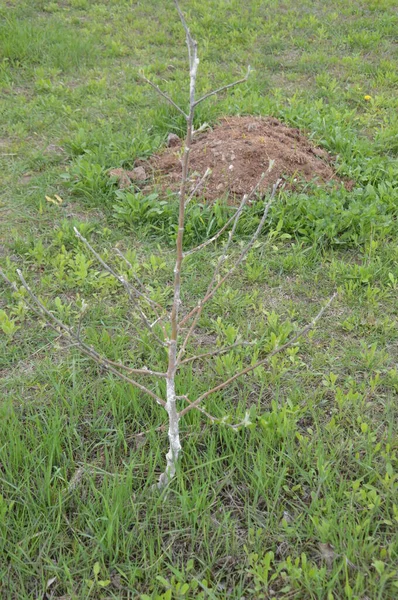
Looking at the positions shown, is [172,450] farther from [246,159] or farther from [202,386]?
[246,159]

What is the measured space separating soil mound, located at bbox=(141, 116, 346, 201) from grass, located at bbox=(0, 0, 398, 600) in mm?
213

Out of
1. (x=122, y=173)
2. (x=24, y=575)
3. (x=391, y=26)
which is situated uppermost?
(x=391, y=26)

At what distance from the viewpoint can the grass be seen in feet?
6.89

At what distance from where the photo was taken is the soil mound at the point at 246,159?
4270 mm

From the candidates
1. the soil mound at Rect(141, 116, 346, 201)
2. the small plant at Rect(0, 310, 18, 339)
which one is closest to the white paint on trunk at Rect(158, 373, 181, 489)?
the small plant at Rect(0, 310, 18, 339)

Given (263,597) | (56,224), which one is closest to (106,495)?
(263,597)

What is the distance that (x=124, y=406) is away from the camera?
2.67 m

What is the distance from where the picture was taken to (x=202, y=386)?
9.09ft

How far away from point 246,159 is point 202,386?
224cm

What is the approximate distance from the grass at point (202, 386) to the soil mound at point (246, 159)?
0.21m

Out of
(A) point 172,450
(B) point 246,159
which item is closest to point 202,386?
(A) point 172,450

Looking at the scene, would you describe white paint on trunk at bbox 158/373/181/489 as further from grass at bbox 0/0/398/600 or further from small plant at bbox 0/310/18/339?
small plant at bbox 0/310/18/339

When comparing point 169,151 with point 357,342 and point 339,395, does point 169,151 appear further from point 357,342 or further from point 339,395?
point 339,395

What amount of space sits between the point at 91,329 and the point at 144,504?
1.14 meters
